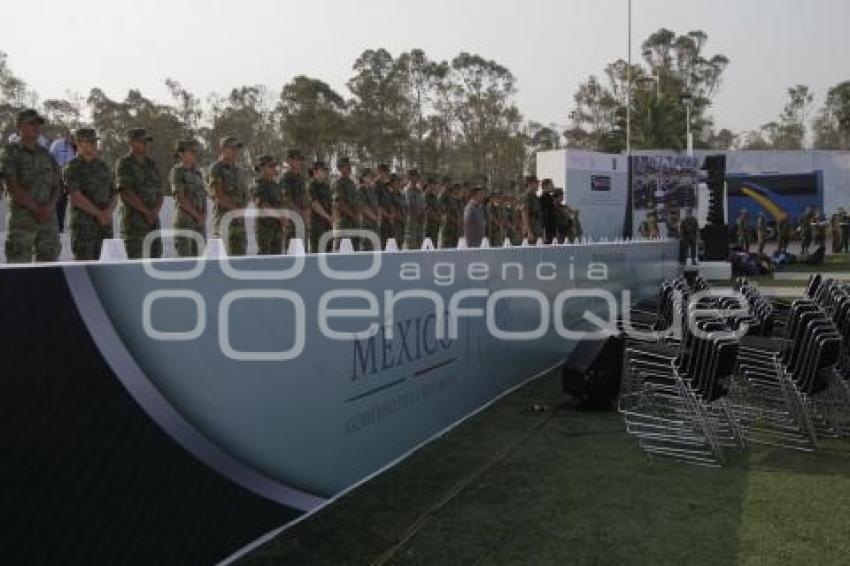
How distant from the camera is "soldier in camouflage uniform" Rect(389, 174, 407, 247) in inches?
483

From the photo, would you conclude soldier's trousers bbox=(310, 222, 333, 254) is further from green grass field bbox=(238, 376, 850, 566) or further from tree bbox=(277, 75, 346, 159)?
tree bbox=(277, 75, 346, 159)

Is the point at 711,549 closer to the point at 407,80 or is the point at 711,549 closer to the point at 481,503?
the point at 481,503

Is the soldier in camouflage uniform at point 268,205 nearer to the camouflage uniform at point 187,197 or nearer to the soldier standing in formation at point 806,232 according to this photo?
the camouflage uniform at point 187,197

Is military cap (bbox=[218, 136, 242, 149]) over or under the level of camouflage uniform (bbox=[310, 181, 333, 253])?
over

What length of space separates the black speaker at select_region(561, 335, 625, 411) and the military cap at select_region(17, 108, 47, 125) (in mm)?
4863

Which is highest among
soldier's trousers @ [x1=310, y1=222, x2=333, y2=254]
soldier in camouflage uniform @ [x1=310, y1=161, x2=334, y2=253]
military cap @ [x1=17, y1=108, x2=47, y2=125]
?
military cap @ [x1=17, y1=108, x2=47, y2=125]

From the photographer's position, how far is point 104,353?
2984 mm

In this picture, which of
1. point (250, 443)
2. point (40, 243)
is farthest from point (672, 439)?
point (40, 243)

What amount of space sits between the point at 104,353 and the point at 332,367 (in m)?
1.79

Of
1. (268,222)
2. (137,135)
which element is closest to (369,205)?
(268,222)

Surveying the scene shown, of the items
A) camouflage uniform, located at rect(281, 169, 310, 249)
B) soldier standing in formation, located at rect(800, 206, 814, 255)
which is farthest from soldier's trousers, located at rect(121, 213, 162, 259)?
soldier standing in formation, located at rect(800, 206, 814, 255)

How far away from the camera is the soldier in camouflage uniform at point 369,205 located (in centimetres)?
1114

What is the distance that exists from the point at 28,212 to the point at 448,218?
26.4ft

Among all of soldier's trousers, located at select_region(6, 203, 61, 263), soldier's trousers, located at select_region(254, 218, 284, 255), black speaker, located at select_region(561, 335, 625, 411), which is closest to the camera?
soldier's trousers, located at select_region(6, 203, 61, 263)
